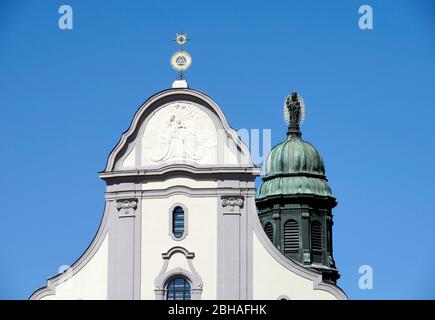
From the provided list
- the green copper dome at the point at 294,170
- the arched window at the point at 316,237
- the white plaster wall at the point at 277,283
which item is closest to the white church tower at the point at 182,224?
the white plaster wall at the point at 277,283

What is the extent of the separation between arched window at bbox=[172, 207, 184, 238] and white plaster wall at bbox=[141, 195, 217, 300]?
0.22 metres

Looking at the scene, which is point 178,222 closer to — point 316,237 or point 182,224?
point 182,224

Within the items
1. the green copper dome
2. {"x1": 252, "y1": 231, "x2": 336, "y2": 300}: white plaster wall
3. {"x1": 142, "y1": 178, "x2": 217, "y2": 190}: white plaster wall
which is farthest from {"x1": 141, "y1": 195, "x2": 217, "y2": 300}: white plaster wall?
the green copper dome

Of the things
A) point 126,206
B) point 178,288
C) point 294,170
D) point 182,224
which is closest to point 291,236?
point 294,170

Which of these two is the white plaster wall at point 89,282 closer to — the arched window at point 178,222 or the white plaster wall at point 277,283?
the arched window at point 178,222

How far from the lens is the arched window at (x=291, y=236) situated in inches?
2842

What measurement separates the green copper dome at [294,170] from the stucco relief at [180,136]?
9.06m

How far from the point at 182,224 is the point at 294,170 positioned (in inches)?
421

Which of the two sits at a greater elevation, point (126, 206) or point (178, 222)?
point (126, 206)

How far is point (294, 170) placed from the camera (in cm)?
7400

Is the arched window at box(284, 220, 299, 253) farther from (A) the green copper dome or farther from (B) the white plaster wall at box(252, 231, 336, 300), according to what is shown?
(B) the white plaster wall at box(252, 231, 336, 300)

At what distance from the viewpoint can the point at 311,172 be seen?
73.8 meters

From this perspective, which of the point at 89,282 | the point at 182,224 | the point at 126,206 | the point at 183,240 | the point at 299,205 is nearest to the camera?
the point at 183,240
